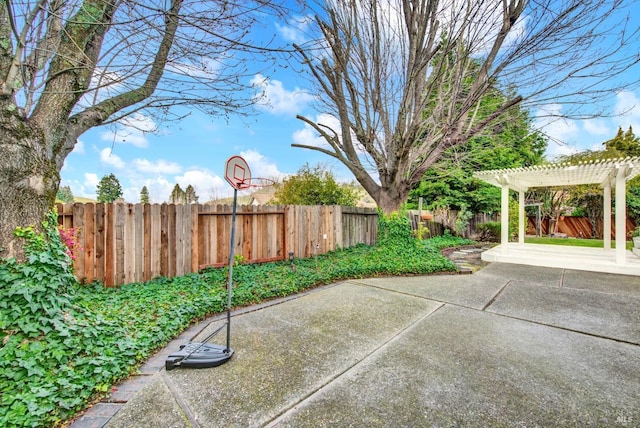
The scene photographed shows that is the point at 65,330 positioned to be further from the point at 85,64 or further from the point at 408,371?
the point at 408,371

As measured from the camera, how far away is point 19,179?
2.16 meters

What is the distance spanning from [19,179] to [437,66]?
5.87 meters

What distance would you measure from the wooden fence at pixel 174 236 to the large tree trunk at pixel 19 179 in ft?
5.13

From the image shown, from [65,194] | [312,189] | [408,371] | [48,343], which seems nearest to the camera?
[48,343]

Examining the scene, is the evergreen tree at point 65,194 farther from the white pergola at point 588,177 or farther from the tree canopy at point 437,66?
the white pergola at point 588,177

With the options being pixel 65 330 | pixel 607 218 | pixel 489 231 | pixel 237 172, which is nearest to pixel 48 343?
pixel 65 330

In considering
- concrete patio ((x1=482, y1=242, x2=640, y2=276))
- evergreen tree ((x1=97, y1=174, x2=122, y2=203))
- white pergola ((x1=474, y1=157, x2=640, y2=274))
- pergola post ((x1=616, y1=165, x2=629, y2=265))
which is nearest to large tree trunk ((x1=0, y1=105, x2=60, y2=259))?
white pergola ((x1=474, y1=157, x2=640, y2=274))

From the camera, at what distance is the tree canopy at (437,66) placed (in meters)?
4.06

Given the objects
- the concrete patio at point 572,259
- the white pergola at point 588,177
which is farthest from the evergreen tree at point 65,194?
the concrete patio at point 572,259

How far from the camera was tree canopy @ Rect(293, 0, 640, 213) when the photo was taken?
406 cm

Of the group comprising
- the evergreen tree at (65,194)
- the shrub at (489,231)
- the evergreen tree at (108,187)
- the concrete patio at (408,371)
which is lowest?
the concrete patio at (408,371)

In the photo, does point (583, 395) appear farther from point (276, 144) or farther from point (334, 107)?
point (276, 144)

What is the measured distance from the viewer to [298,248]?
625cm

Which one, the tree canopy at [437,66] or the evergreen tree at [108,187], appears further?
the evergreen tree at [108,187]
